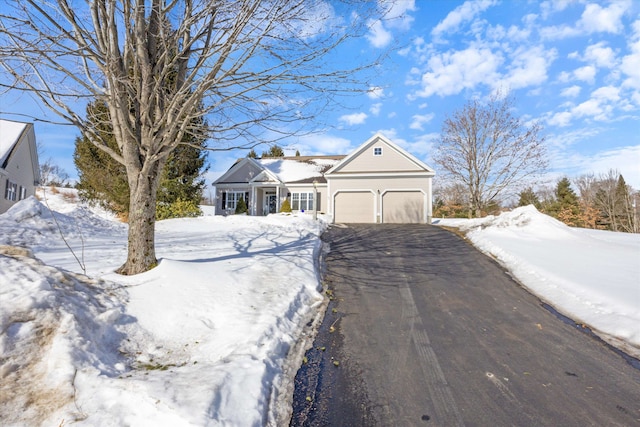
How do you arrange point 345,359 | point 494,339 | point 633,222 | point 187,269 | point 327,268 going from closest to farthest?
1. point 345,359
2. point 494,339
3. point 187,269
4. point 327,268
5. point 633,222

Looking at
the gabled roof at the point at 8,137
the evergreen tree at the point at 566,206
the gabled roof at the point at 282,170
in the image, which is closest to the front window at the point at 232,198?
the gabled roof at the point at 282,170

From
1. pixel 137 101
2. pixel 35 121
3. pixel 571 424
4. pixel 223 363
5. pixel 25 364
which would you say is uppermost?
pixel 137 101

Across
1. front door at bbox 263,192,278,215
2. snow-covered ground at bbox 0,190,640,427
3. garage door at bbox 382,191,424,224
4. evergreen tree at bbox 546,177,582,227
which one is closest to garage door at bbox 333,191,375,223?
garage door at bbox 382,191,424,224

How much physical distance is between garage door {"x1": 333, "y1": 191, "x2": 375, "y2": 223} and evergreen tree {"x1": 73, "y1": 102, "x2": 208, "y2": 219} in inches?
327

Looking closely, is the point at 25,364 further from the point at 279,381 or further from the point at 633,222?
the point at 633,222

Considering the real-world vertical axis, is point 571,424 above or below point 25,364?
below

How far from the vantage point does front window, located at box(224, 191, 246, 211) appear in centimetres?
2269

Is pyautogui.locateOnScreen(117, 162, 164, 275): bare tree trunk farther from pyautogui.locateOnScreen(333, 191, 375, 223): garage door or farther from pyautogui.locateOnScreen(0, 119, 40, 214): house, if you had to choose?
pyautogui.locateOnScreen(0, 119, 40, 214): house

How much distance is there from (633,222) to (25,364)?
1657 inches

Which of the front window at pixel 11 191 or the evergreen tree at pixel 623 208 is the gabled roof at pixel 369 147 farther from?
the evergreen tree at pixel 623 208

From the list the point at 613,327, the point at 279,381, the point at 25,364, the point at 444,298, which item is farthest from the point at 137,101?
the point at 613,327

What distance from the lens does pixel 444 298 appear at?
5906 millimetres

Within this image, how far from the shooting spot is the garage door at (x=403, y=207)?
18.2 meters

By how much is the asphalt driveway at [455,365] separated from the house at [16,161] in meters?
19.3
